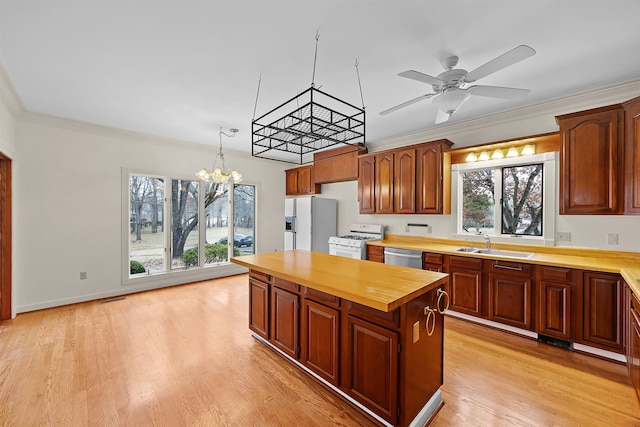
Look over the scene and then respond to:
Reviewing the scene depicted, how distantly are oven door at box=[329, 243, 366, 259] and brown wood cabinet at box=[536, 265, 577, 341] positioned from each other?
2241mm

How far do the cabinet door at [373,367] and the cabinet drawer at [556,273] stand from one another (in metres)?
2.18

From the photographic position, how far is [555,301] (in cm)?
265

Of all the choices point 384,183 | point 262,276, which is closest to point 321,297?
point 262,276

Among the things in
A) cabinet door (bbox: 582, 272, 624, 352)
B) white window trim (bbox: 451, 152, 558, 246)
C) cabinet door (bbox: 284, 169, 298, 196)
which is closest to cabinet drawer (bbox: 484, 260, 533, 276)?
cabinet door (bbox: 582, 272, 624, 352)

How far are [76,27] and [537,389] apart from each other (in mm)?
4411

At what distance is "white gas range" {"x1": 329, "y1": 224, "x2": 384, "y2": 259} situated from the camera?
4344mm

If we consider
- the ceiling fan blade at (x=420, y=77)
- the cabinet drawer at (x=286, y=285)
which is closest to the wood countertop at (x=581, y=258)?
the ceiling fan blade at (x=420, y=77)

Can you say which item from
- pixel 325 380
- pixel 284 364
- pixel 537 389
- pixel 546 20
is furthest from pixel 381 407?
pixel 546 20

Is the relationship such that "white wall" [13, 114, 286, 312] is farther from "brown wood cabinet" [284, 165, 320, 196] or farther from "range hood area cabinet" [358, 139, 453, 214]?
"range hood area cabinet" [358, 139, 453, 214]

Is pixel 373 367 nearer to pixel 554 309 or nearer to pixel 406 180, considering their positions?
pixel 554 309

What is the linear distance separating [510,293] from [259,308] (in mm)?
2750

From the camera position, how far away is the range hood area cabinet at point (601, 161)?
2326 mm

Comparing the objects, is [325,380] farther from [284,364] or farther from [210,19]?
[210,19]

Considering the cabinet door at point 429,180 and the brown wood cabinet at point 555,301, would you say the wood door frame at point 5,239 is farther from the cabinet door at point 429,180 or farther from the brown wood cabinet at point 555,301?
the brown wood cabinet at point 555,301
